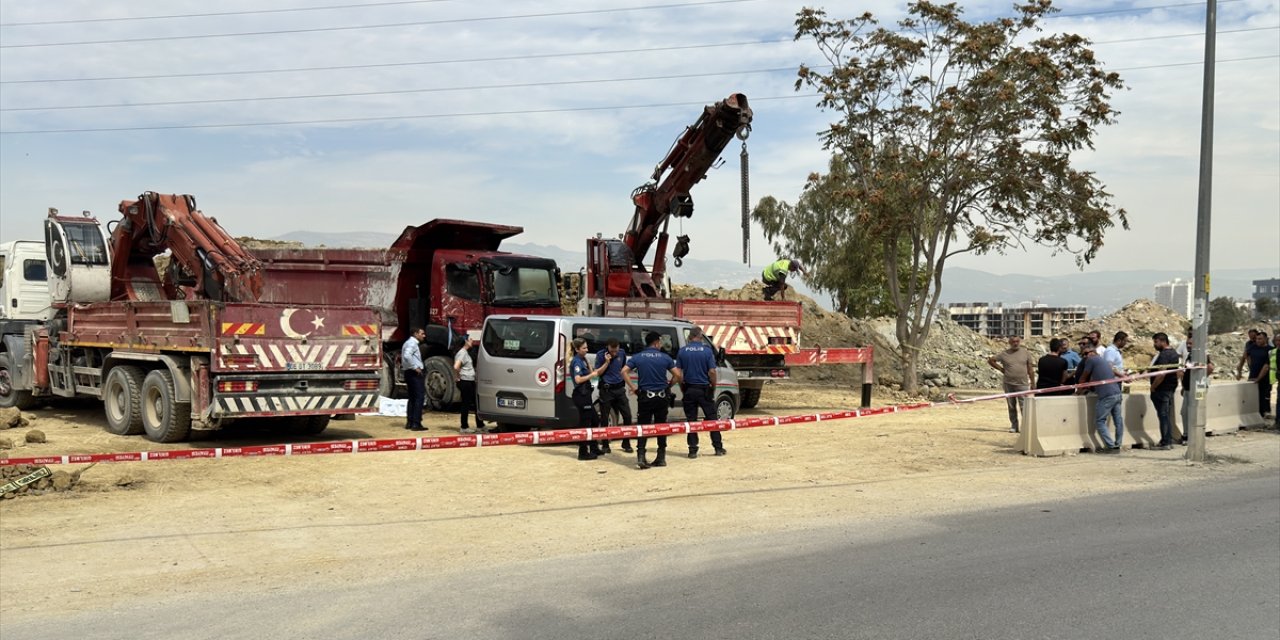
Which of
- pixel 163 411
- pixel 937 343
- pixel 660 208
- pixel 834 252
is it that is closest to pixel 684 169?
pixel 660 208

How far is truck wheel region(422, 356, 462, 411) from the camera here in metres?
19.0

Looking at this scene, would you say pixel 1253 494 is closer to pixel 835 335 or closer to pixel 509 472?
pixel 509 472

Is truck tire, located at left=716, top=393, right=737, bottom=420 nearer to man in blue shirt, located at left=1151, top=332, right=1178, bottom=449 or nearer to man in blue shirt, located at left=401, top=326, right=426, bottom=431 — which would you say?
man in blue shirt, located at left=401, top=326, right=426, bottom=431

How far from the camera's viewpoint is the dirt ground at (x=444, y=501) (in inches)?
315

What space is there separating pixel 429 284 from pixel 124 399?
6467mm

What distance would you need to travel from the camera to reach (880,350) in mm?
32250

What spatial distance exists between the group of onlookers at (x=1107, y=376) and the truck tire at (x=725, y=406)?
4.13 metres

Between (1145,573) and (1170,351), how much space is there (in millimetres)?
9049

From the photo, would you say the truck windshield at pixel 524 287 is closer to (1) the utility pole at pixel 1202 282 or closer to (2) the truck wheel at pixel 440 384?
(2) the truck wheel at pixel 440 384

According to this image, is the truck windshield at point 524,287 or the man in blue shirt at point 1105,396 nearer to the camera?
the man in blue shirt at point 1105,396

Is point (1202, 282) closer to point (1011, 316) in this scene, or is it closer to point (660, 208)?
point (660, 208)

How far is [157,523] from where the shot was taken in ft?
31.3

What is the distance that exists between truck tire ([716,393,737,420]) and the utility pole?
6383mm

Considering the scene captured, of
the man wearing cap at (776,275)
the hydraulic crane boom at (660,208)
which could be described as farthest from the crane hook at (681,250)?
the man wearing cap at (776,275)
